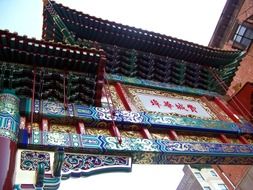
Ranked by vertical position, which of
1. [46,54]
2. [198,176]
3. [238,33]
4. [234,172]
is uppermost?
[46,54]

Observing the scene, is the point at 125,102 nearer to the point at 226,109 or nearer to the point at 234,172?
the point at 226,109

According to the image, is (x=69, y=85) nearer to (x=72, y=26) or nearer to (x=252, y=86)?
(x=72, y=26)

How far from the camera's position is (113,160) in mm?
6480

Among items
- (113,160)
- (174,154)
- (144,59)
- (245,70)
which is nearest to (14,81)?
(113,160)

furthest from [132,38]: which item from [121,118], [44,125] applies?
[44,125]

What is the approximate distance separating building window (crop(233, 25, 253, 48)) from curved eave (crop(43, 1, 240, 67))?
24.9 feet

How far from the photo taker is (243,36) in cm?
1873

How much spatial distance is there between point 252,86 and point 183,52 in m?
2.91

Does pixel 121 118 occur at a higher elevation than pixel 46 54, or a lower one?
lower

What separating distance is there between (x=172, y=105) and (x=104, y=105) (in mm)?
2082

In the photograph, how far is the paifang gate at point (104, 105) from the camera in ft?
19.8

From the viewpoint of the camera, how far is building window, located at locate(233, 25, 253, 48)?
59.7 ft

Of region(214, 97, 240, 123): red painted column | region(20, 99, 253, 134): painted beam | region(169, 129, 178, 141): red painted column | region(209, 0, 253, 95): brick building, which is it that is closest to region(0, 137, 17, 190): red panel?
region(20, 99, 253, 134): painted beam

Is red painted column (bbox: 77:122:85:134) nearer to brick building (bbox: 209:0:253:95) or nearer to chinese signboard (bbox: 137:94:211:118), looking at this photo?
chinese signboard (bbox: 137:94:211:118)
